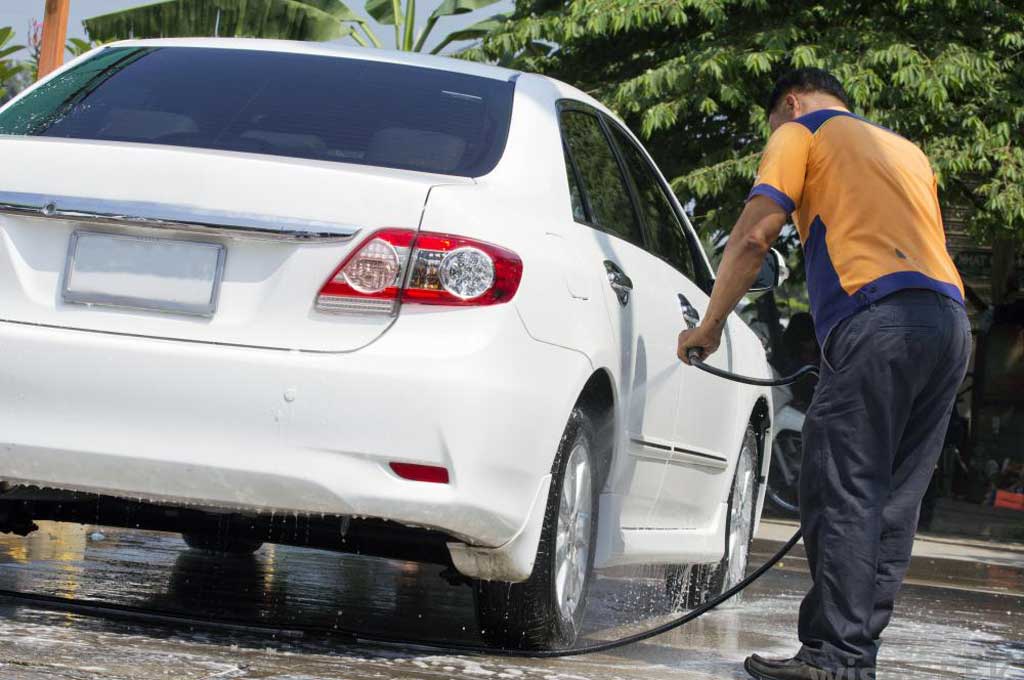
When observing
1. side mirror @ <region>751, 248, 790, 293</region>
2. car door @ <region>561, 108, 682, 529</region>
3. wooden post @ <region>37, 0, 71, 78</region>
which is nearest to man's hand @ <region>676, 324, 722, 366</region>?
car door @ <region>561, 108, 682, 529</region>

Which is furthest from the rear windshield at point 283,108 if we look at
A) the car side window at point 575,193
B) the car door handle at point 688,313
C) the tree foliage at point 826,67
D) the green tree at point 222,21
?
the green tree at point 222,21

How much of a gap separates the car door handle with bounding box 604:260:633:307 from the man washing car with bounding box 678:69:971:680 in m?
0.33

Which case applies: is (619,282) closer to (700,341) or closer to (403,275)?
(700,341)

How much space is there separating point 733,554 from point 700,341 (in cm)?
224

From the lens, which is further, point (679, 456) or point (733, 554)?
point (733, 554)

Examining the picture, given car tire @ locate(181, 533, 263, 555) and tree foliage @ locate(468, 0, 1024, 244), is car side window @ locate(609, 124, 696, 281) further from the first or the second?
tree foliage @ locate(468, 0, 1024, 244)

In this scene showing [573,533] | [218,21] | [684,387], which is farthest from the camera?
[218,21]

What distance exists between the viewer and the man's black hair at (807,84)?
16.1 feet

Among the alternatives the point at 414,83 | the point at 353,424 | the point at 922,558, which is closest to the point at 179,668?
the point at 353,424

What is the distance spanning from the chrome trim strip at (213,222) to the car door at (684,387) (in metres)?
1.73

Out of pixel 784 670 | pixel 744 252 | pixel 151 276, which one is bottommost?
pixel 784 670

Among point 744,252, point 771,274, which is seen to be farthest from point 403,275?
point 771,274

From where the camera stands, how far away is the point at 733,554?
6.94 metres

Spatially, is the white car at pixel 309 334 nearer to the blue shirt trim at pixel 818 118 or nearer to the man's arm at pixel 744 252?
the man's arm at pixel 744 252
